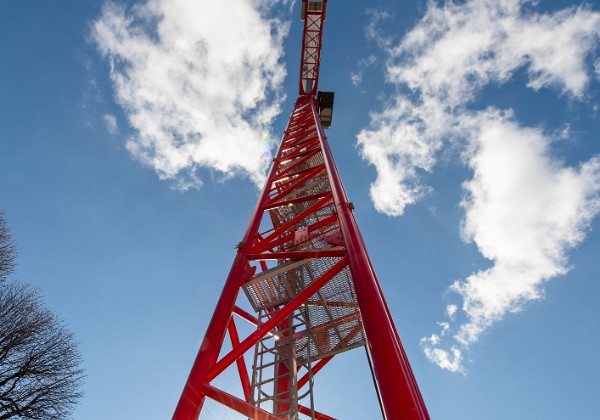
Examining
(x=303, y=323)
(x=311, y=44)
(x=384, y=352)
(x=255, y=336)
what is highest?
(x=311, y=44)

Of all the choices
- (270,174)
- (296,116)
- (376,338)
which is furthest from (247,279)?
(296,116)

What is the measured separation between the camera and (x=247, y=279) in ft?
18.9

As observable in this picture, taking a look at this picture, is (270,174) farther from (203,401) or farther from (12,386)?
(12,386)

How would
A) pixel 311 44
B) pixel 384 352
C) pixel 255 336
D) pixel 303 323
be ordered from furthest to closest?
pixel 311 44 < pixel 303 323 < pixel 255 336 < pixel 384 352

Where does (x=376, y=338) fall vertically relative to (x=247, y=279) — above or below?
below

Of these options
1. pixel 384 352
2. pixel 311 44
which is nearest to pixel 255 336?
pixel 384 352

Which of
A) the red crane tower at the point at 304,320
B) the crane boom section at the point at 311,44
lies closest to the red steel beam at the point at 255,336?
the red crane tower at the point at 304,320

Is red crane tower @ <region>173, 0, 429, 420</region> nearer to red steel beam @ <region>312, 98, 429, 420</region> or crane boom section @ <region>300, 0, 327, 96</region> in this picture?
red steel beam @ <region>312, 98, 429, 420</region>

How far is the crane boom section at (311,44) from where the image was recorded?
20094 mm

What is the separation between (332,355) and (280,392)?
1626 mm

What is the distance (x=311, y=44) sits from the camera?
2133 centimetres

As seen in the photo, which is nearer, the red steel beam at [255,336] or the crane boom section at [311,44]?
the red steel beam at [255,336]

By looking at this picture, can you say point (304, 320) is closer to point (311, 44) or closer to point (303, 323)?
point (303, 323)

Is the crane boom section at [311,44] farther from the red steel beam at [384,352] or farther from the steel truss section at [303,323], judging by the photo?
the red steel beam at [384,352]
